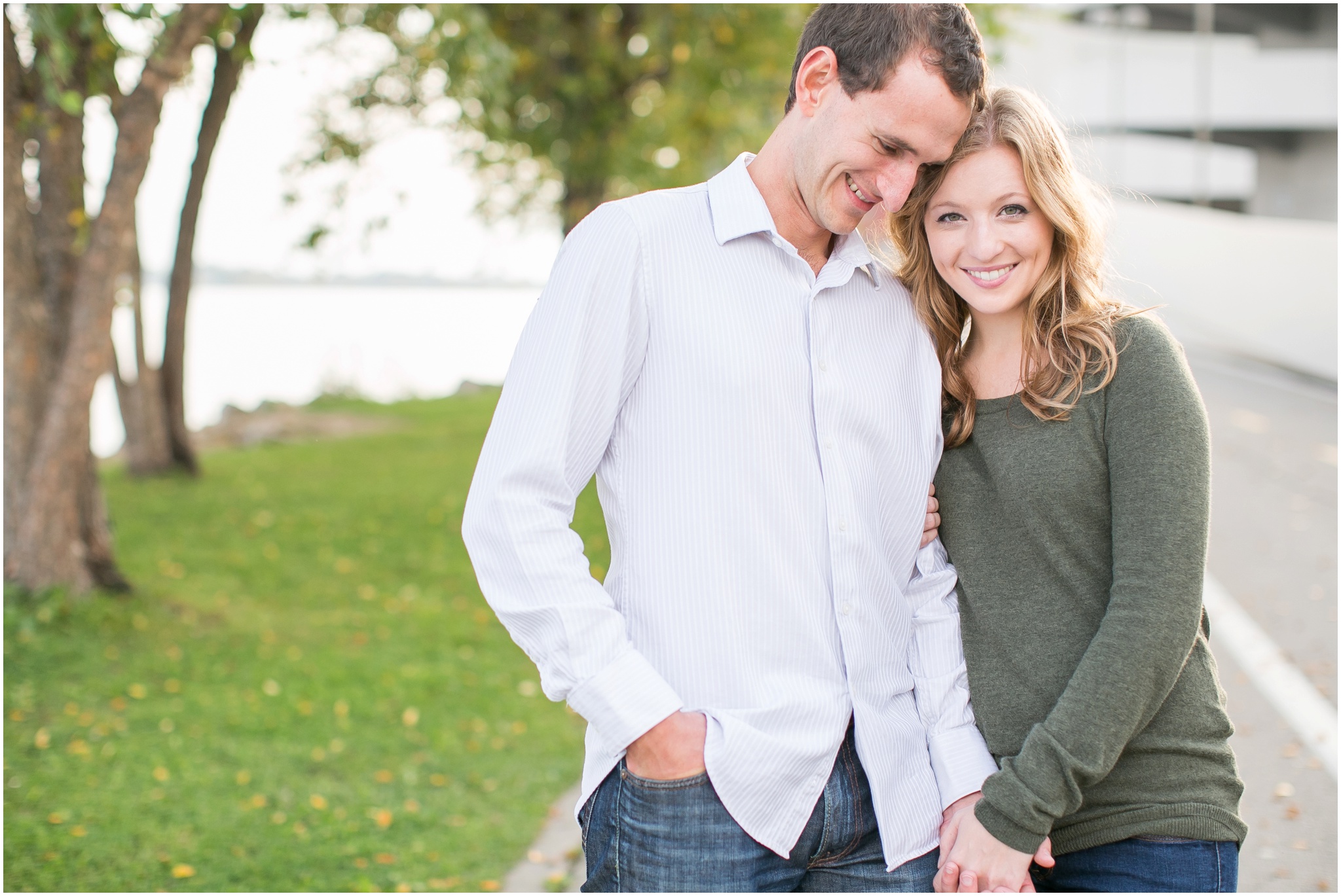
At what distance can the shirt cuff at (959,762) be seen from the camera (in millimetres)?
2100

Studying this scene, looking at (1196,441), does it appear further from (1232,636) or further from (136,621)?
(136,621)

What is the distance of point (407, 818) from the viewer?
482cm

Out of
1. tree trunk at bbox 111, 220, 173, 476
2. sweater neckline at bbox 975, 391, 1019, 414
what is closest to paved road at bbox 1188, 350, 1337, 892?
sweater neckline at bbox 975, 391, 1019, 414

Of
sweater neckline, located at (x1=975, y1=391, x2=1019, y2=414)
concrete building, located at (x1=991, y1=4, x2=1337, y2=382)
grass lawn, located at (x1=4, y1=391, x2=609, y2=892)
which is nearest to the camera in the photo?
sweater neckline, located at (x1=975, y1=391, x2=1019, y2=414)

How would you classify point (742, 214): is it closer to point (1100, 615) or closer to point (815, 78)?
point (815, 78)

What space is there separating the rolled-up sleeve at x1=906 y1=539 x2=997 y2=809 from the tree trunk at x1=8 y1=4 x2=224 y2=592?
570 centimetres

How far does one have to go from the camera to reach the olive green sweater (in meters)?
1.89

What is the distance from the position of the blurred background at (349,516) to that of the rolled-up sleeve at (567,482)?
75cm

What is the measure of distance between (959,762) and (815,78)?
52.7 inches

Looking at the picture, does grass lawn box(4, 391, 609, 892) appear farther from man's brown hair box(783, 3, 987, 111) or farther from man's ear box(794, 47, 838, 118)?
man's brown hair box(783, 3, 987, 111)

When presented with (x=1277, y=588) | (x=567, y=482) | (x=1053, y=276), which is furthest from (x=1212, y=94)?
(x=567, y=482)

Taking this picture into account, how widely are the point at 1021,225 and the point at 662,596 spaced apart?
1012 millimetres

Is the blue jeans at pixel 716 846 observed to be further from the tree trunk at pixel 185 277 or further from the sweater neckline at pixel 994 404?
the tree trunk at pixel 185 277

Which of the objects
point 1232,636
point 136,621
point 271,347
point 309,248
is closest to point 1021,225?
point 1232,636
